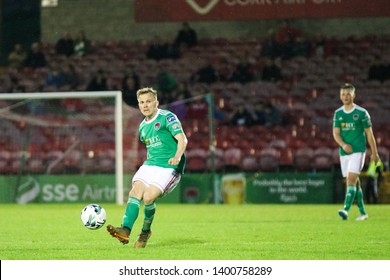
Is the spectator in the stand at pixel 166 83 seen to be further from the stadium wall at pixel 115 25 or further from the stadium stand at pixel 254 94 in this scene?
the stadium wall at pixel 115 25

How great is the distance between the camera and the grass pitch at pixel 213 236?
8.74 m

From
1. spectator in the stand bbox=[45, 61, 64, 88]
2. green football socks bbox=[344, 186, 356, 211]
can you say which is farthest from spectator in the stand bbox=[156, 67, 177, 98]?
green football socks bbox=[344, 186, 356, 211]

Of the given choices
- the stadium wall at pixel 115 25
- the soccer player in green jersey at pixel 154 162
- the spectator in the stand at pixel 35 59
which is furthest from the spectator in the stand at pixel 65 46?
the soccer player in green jersey at pixel 154 162

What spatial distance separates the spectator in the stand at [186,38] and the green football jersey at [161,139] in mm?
15197

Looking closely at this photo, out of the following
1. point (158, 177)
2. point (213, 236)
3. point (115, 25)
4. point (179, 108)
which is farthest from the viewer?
point (115, 25)

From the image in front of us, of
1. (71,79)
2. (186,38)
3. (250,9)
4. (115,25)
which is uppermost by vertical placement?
(250,9)

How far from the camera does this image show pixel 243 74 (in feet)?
75.4

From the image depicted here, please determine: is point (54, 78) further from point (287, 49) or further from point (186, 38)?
point (287, 49)

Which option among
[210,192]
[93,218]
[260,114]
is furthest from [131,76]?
[93,218]

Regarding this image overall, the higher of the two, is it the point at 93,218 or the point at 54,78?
the point at 54,78

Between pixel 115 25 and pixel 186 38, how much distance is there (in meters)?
2.38

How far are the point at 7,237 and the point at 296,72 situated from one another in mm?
13695

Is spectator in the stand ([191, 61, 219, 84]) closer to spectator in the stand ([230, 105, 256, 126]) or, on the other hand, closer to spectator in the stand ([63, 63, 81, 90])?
spectator in the stand ([230, 105, 256, 126])
